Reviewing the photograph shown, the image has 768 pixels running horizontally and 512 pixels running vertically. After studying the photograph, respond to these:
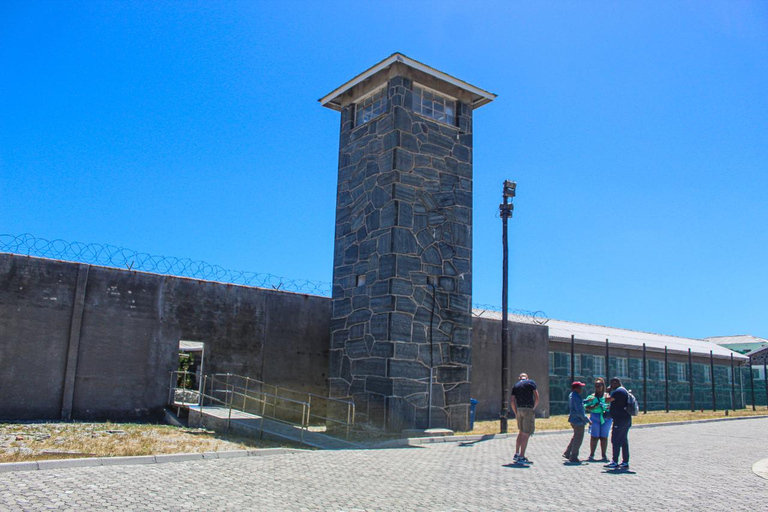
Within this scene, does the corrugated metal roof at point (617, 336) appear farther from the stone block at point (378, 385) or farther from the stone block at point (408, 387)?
the stone block at point (378, 385)

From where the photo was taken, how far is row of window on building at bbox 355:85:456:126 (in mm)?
16062

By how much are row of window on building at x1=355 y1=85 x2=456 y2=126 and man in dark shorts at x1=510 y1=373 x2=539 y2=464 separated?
792 centimetres

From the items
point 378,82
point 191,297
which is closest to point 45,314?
point 191,297

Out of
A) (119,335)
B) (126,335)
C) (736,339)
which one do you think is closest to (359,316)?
(126,335)

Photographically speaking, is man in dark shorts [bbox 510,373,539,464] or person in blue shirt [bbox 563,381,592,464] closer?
man in dark shorts [bbox 510,373,539,464]

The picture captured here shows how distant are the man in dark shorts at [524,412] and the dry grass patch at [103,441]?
4.29 metres

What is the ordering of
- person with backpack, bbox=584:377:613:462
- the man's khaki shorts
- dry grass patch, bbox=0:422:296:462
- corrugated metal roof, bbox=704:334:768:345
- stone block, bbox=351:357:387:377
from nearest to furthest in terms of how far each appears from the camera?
dry grass patch, bbox=0:422:296:462
the man's khaki shorts
person with backpack, bbox=584:377:613:462
stone block, bbox=351:357:387:377
corrugated metal roof, bbox=704:334:768:345

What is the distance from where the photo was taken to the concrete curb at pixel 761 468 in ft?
31.5

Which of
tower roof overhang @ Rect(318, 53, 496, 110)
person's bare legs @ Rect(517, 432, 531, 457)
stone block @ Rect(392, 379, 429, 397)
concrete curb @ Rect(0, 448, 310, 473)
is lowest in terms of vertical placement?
concrete curb @ Rect(0, 448, 310, 473)

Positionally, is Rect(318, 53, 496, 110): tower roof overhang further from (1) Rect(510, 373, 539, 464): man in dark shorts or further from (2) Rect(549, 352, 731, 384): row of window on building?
(2) Rect(549, 352, 731, 384): row of window on building

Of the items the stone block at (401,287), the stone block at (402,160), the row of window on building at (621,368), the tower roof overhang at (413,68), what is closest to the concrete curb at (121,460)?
the stone block at (401,287)

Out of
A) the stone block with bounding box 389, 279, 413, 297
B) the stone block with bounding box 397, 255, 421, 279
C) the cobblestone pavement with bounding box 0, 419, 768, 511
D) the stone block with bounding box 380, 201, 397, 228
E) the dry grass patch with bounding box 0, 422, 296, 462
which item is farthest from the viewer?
the stone block with bounding box 380, 201, 397, 228

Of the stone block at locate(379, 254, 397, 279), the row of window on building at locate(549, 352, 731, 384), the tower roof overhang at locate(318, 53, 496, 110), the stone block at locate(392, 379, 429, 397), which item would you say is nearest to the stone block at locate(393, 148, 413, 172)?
the stone block at locate(379, 254, 397, 279)

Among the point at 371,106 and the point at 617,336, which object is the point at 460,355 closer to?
the point at 371,106
